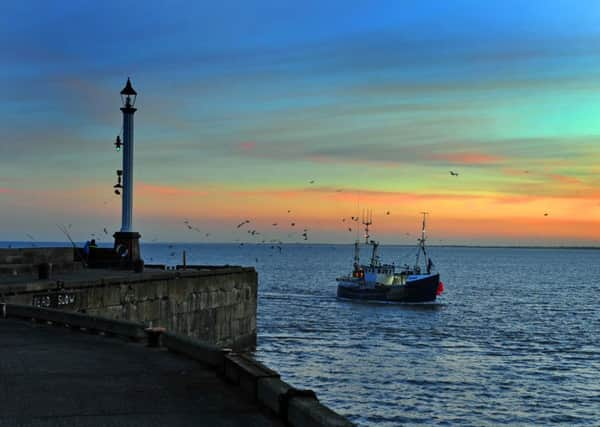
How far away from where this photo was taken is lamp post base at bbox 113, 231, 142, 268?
3925 cm

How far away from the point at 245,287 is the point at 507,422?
60.9 ft

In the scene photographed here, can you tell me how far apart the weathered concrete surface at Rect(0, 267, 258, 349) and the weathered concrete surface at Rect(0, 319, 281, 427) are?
7982 mm

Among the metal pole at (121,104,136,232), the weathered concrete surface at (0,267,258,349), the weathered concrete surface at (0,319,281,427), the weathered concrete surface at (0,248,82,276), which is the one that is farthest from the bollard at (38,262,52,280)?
the metal pole at (121,104,136,232)

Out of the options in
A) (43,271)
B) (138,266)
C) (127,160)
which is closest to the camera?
(43,271)

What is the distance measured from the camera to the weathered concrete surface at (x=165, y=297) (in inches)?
883

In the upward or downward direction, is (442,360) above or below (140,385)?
below

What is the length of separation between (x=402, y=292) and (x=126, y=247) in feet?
175

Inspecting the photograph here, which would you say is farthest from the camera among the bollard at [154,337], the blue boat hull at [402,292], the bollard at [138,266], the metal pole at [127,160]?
the blue boat hull at [402,292]

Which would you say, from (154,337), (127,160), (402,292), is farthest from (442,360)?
(402,292)

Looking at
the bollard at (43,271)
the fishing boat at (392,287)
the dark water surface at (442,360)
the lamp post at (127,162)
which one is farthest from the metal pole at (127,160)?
the fishing boat at (392,287)

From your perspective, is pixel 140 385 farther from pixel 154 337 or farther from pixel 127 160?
pixel 127 160

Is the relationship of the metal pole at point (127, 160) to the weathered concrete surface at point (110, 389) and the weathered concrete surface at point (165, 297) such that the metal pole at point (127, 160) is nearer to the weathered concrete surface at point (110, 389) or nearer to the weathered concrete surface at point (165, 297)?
the weathered concrete surface at point (165, 297)

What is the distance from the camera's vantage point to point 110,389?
1034 cm

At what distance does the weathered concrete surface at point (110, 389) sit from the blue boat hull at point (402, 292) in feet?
242
